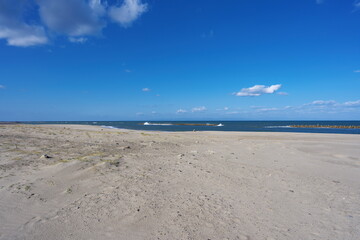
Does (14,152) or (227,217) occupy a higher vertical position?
(14,152)

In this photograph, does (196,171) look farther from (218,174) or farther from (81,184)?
(81,184)

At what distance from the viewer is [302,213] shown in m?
4.41

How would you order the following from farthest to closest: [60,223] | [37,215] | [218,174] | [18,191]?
[218,174] → [18,191] → [37,215] → [60,223]

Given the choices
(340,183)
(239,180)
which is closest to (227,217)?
(239,180)

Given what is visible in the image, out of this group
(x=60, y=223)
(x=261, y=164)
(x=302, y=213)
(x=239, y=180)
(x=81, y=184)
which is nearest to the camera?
(x=60, y=223)

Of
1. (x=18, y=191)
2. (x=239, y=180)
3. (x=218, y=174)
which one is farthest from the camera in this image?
(x=218, y=174)

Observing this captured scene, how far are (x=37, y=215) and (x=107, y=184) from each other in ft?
5.95

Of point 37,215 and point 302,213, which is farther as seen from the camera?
point 302,213

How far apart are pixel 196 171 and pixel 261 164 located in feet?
10.9

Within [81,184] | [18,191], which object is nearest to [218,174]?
Answer: [81,184]

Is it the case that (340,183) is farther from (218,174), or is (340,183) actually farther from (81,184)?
(81,184)

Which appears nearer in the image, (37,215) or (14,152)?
(37,215)

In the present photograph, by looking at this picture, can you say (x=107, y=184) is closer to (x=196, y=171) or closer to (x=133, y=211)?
(x=133, y=211)

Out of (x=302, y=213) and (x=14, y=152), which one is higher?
(x=14, y=152)
